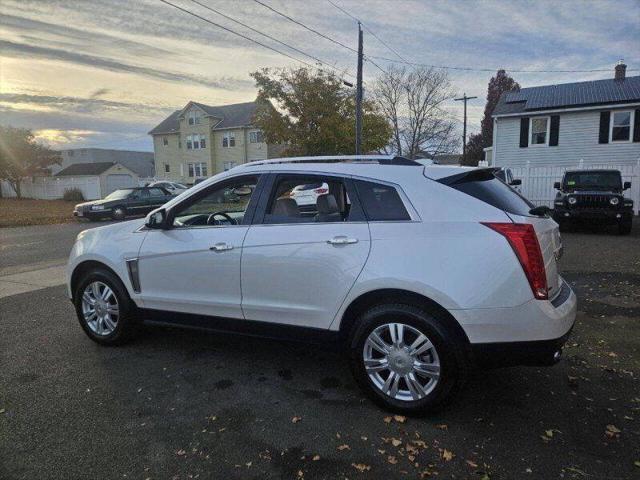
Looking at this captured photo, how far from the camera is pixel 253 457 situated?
2818 mm

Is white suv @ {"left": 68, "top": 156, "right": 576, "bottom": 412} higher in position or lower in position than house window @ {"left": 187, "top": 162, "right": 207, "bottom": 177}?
lower

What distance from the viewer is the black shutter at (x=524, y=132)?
914 inches

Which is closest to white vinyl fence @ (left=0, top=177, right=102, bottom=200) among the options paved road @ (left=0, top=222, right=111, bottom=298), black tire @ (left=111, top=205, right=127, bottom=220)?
black tire @ (left=111, top=205, right=127, bottom=220)

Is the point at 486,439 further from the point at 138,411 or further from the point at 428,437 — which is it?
the point at 138,411

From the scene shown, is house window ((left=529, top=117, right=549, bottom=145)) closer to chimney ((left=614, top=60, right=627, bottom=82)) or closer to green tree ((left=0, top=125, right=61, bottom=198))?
chimney ((left=614, top=60, right=627, bottom=82))

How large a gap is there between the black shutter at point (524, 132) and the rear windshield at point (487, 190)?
72.7ft

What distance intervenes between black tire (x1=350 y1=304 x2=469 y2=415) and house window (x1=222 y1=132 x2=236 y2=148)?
45352 mm

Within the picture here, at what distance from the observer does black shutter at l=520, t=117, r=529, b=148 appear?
76.1 ft

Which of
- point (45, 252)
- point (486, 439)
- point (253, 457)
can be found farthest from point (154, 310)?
point (45, 252)

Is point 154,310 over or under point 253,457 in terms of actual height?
over

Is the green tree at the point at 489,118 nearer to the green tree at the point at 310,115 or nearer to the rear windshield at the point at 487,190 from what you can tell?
the green tree at the point at 310,115

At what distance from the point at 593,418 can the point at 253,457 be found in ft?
7.63

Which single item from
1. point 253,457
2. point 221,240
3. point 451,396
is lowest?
point 253,457

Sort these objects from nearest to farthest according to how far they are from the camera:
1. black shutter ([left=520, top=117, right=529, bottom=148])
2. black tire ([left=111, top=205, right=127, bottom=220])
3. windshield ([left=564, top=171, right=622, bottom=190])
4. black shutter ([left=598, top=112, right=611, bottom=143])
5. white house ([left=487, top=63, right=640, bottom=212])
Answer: windshield ([left=564, top=171, right=622, bottom=190]) < black tire ([left=111, top=205, right=127, bottom=220]) < white house ([left=487, top=63, right=640, bottom=212]) < black shutter ([left=598, top=112, right=611, bottom=143]) < black shutter ([left=520, top=117, right=529, bottom=148])
